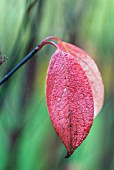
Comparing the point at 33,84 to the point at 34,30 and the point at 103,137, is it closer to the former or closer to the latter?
the point at 34,30

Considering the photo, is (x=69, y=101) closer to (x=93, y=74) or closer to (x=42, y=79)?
(x=93, y=74)

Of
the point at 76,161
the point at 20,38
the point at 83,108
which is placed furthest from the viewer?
the point at 76,161

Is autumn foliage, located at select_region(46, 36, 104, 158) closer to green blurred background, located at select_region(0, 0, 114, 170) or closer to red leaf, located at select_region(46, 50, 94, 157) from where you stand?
red leaf, located at select_region(46, 50, 94, 157)

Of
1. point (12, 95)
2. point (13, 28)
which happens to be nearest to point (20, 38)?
point (13, 28)

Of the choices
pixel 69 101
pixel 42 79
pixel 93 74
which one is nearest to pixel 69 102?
pixel 69 101

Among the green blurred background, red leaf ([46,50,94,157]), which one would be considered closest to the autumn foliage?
red leaf ([46,50,94,157])

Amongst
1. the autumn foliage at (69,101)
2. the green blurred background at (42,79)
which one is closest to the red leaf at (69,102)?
the autumn foliage at (69,101)
